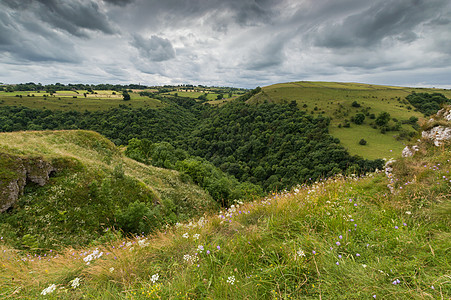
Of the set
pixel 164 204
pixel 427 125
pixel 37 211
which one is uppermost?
pixel 427 125

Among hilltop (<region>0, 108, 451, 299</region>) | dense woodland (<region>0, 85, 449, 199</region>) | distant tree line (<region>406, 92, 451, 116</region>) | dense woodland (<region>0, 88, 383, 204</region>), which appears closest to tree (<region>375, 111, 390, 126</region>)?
dense woodland (<region>0, 85, 449, 199</region>)

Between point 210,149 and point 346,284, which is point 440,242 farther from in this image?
point 210,149

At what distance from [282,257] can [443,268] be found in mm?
1968

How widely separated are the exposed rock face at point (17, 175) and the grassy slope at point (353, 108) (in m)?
74.4

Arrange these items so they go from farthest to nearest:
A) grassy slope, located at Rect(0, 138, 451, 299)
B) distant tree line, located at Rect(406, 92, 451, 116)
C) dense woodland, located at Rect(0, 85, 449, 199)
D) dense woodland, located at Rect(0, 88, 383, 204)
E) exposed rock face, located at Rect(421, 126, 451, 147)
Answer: distant tree line, located at Rect(406, 92, 451, 116)
dense woodland, located at Rect(0, 85, 449, 199)
dense woodland, located at Rect(0, 88, 383, 204)
exposed rock face, located at Rect(421, 126, 451, 147)
grassy slope, located at Rect(0, 138, 451, 299)

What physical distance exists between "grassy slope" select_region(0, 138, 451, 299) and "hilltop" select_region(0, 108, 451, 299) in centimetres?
2

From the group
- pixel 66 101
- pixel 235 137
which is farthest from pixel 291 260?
pixel 66 101

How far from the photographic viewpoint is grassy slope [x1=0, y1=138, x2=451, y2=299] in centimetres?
222

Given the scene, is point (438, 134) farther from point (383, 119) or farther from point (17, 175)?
point (383, 119)

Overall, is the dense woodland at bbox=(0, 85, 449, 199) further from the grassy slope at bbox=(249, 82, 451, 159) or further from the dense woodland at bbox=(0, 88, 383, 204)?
the grassy slope at bbox=(249, 82, 451, 159)

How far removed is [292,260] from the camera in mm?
2588

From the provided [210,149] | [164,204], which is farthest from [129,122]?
[164,204]

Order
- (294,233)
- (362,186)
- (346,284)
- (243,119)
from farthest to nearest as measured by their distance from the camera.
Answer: (243,119)
(362,186)
(294,233)
(346,284)

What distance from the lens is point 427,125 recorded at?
7.33 m
